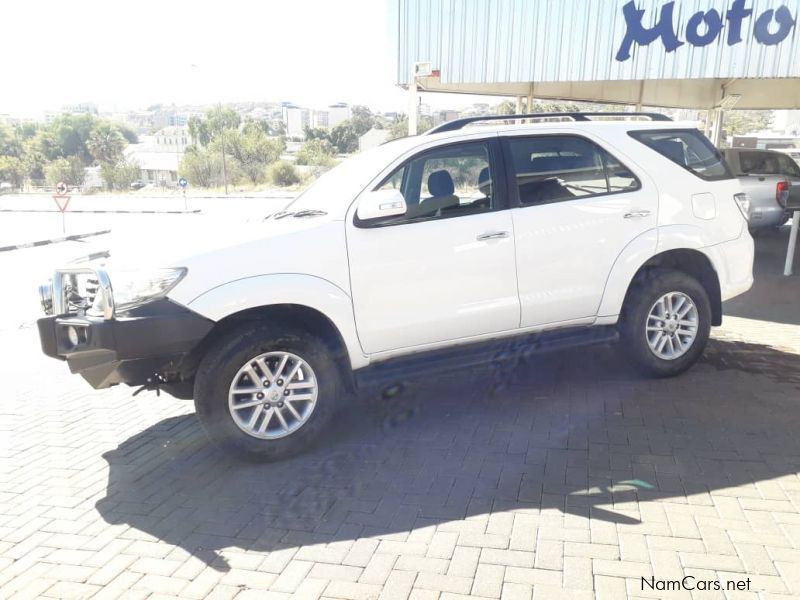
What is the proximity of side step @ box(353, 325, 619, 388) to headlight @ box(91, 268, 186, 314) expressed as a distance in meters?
1.26

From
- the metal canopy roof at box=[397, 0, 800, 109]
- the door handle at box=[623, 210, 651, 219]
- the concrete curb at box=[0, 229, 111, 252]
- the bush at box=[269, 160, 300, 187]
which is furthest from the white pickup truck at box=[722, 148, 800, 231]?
the bush at box=[269, 160, 300, 187]

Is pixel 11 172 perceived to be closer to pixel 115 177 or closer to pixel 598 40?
pixel 115 177

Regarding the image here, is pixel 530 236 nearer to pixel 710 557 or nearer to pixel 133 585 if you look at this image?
pixel 710 557

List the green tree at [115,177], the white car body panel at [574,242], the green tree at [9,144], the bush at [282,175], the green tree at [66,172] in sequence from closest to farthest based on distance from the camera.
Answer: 1. the white car body panel at [574,242]
2. the bush at [282,175]
3. the green tree at [115,177]
4. the green tree at [66,172]
5. the green tree at [9,144]

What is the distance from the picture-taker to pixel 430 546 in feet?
10.0

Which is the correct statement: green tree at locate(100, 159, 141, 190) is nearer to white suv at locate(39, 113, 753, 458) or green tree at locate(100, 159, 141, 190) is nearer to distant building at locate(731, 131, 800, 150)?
distant building at locate(731, 131, 800, 150)

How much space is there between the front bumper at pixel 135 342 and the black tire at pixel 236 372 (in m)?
0.18

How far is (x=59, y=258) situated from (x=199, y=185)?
5248 cm

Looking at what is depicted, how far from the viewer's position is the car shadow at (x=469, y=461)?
3.34 m

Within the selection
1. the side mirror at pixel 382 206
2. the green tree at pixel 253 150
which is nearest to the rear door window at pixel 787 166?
the side mirror at pixel 382 206

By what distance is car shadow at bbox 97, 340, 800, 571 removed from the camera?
3.34 metres

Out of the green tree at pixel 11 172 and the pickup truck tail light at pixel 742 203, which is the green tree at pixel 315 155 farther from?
the pickup truck tail light at pixel 742 203

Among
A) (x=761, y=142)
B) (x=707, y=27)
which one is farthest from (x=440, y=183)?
(x=761, y=142)

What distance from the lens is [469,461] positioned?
12.8 feet
